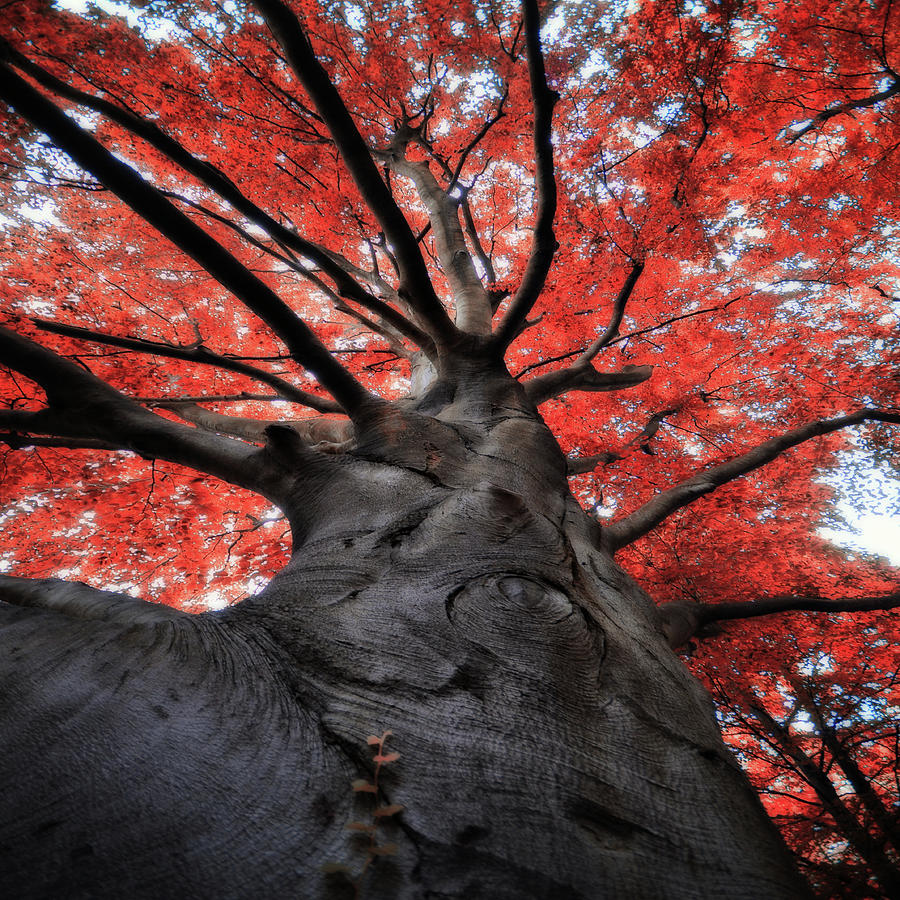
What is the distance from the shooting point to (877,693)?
393 centimetres

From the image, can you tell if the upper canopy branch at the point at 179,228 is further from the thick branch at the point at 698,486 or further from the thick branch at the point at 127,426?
the thick branch at the point at 698,486

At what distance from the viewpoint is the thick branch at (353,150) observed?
217 centimetres

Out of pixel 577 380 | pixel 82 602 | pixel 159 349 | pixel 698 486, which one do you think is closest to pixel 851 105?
pixel 577 380

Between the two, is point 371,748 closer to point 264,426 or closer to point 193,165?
point 193,165

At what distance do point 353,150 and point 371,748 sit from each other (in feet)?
9.00

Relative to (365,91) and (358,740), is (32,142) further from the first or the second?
(358,740)

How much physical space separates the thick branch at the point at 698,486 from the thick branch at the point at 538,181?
1.65 metres

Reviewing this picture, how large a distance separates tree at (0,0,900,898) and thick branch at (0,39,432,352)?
0.03m

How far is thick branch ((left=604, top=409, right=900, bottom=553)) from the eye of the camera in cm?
320

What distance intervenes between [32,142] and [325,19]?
199 inches

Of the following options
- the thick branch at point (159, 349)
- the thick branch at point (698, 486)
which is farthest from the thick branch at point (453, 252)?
the thick branch at point (159, 349)

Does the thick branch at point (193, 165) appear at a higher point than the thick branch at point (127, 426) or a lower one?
higher

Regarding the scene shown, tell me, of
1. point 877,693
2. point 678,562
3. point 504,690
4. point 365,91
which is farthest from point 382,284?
point 877,693

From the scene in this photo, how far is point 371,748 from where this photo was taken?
0.86m
